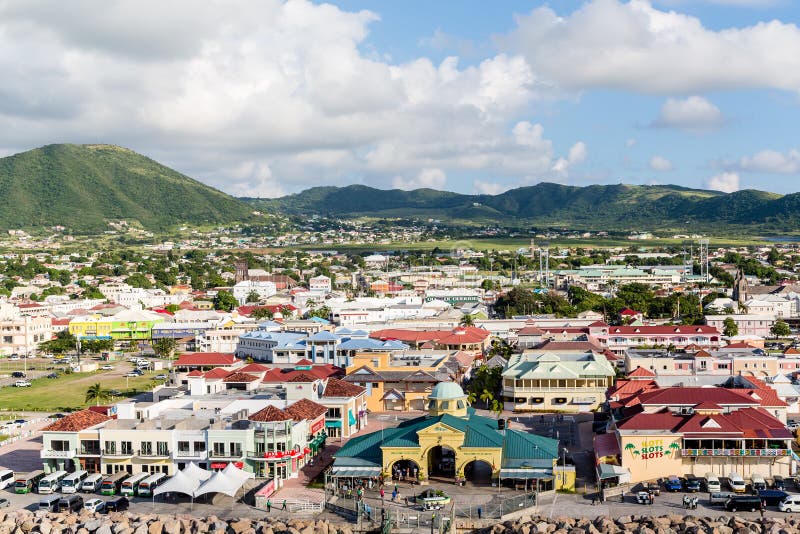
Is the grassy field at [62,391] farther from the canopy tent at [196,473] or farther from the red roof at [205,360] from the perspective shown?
the canopy tent at [196,473]

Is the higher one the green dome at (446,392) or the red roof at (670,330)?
the green dome at (446,392)

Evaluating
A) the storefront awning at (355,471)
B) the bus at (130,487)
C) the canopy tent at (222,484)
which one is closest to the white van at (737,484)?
the storefront awning at (355,471)

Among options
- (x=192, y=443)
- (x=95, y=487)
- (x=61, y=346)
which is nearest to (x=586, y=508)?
(x=192, y=443)

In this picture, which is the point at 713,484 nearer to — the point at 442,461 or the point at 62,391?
the point at 442,461

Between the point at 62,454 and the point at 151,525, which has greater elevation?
the point at 62,454

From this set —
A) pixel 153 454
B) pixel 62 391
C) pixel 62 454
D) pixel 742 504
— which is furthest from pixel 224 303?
pixel 742 504

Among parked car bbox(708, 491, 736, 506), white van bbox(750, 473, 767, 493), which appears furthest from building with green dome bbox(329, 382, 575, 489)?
white van bbox(750, 473, 767, 493)
